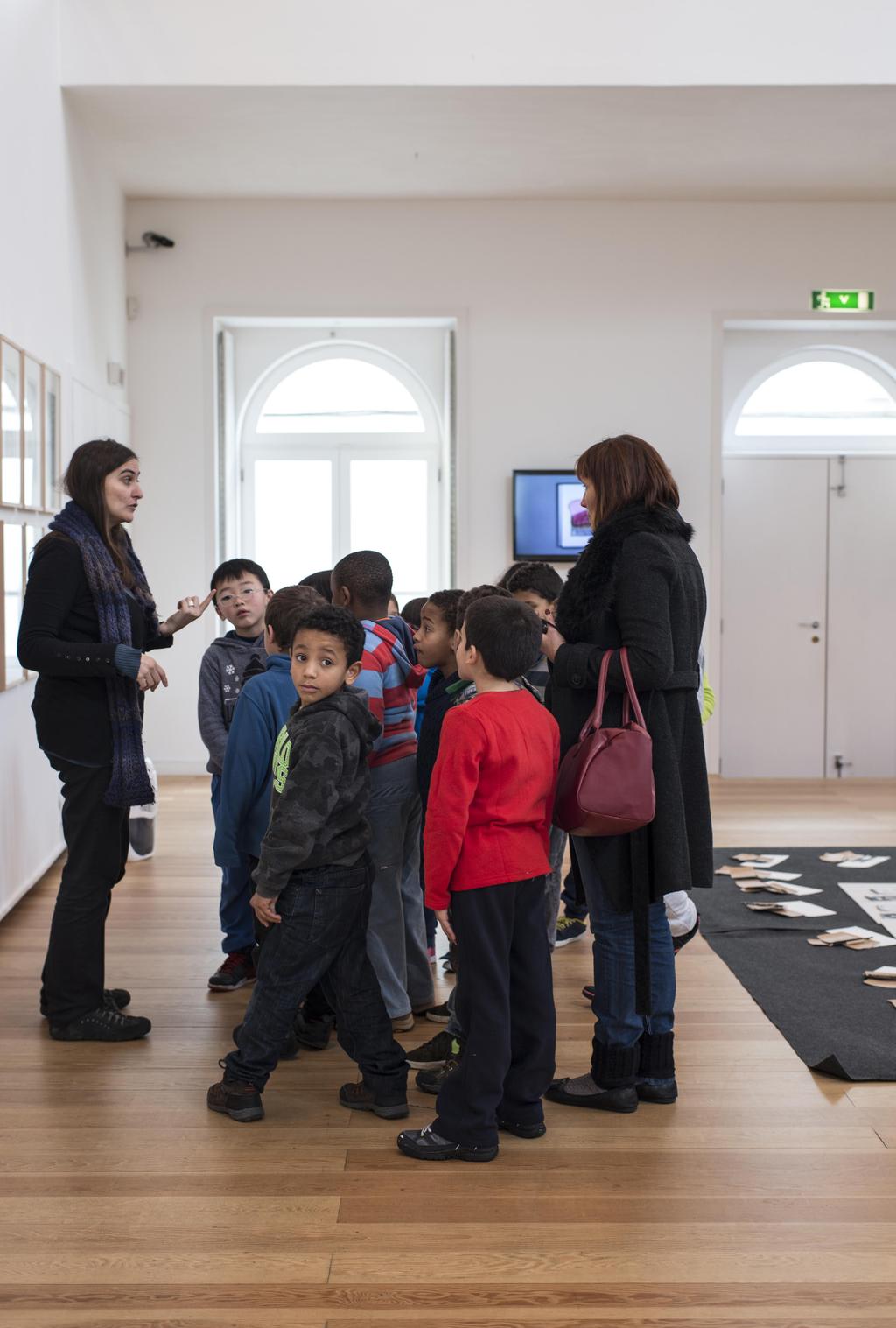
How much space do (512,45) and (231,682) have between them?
4001 mm

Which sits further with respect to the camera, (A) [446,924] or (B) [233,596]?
(B) [233,596]

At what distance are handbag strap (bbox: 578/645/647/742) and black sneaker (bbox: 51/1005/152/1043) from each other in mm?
1613

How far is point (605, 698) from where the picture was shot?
282cm

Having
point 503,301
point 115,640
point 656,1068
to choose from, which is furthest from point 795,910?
point 503,301

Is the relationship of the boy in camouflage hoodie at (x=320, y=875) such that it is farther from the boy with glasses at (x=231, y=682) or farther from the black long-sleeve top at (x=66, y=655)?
the boy with glasses at (x=231, y=682)

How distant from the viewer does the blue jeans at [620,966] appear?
9.61 ft

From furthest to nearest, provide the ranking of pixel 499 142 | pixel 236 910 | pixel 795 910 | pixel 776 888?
pixel 499 142 < pixel 776 888 < pixel 795 910 < pixel 236 910

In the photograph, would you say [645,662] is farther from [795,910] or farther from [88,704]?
[795,910]

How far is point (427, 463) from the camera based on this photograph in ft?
28.5

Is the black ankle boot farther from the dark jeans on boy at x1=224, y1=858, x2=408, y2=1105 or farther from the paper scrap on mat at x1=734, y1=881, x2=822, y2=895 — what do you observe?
the paper scrap on mat at x1=734, y1=881, x2=822, y2=895

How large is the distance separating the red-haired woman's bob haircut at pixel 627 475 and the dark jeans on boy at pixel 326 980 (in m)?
1.04

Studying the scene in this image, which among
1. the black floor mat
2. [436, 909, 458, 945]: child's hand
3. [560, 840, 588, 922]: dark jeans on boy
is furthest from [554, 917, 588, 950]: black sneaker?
[436, 909, 458, 945]: child's hand

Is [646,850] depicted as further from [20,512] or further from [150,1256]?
[20,512]

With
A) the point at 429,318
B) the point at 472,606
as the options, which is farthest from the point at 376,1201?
the point at 429,318
